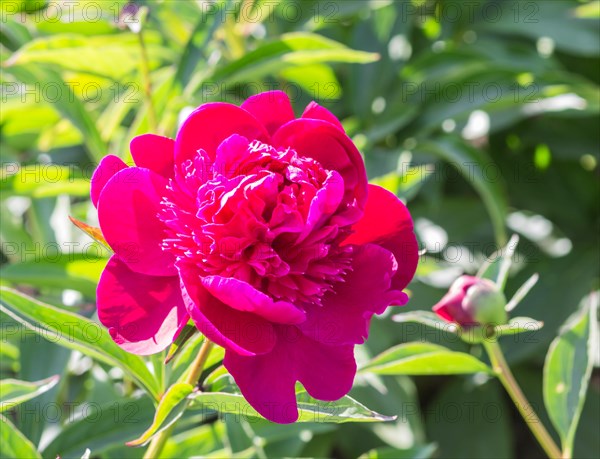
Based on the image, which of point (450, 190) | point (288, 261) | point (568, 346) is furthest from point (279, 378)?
point (450, 190)

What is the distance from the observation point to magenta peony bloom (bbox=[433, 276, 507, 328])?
2.72 feet

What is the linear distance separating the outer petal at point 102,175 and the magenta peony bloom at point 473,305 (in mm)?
356

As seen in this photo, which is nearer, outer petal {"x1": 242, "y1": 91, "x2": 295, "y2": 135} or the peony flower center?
the peony flower center

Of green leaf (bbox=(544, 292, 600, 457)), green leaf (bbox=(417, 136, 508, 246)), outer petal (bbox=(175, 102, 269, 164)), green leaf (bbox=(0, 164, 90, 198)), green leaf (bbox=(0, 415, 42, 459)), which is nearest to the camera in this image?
outer petal (bbox=(175, 102, 269, 164))

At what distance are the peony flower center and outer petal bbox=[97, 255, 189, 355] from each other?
39 millimetres

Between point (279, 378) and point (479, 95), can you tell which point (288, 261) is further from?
point (479, 95)

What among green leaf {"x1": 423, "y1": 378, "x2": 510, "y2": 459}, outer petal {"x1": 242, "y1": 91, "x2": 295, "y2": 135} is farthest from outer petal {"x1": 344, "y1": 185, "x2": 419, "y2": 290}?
green leaf {"x1": 423, "y1": 378, "x2": 510, "y2": 459}

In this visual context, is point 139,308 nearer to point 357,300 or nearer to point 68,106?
point 357,300

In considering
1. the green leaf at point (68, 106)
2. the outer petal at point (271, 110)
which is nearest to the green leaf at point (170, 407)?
the outer petal at point (271, 110)

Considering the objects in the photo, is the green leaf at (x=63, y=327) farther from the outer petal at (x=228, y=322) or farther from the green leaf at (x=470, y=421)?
the green leaf at (x=470, y=421)

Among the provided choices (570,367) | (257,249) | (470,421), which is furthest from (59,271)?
(470,421)

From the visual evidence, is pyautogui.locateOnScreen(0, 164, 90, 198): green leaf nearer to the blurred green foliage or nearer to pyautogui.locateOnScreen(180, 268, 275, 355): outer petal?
the blurred green foliage

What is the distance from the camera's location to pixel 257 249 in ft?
2.14

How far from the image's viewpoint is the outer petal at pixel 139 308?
2.15ft
